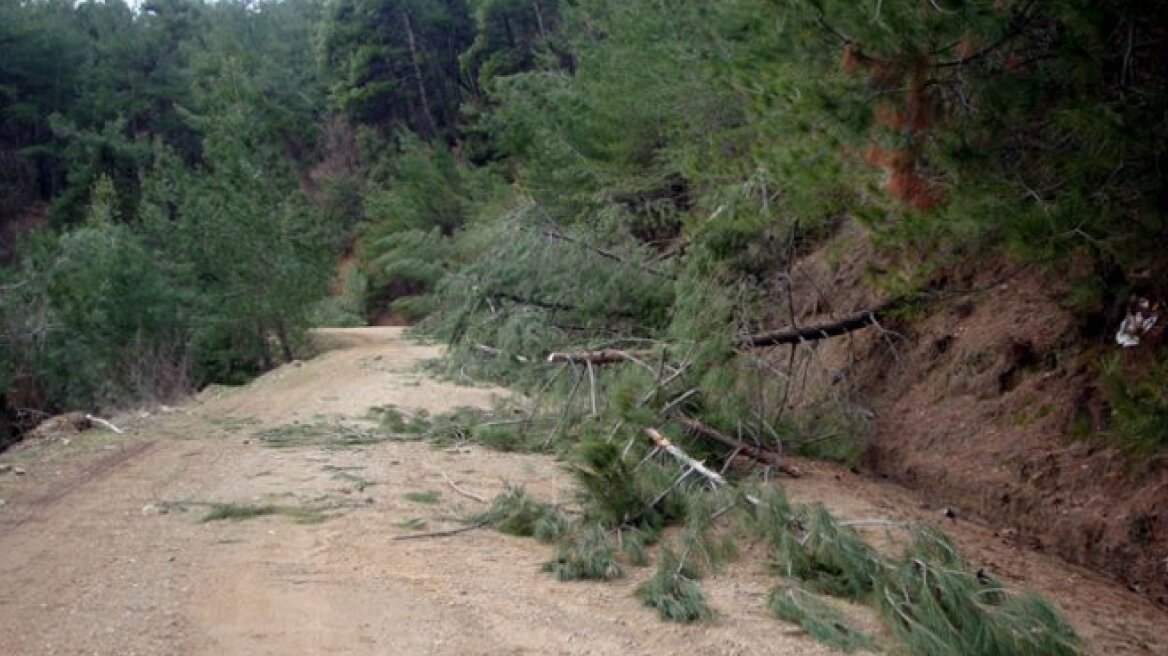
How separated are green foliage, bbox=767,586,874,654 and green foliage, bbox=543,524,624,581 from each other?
98 cm

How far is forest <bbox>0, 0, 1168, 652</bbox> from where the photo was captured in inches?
222

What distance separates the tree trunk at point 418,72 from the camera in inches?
1951

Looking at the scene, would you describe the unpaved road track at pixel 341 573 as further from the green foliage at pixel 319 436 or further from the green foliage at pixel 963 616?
the green foliage at pixel 963 616

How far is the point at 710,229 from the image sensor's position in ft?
29.9

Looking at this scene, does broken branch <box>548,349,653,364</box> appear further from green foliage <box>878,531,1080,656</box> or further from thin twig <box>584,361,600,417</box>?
green foliage <box>878,531,1080,656</box>

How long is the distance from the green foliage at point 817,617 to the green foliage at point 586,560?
38.7 inches

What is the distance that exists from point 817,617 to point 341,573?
100 inches

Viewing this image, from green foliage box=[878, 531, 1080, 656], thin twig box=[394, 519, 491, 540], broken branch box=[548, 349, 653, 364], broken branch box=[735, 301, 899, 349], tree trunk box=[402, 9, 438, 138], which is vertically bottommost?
thin twig box=[394, 519, 491, 540]

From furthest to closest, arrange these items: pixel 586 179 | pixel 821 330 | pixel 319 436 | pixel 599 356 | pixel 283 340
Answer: pixel 283 340
pixel 586 179
pixel 319 436
pixel 599 356
pixel 821 330

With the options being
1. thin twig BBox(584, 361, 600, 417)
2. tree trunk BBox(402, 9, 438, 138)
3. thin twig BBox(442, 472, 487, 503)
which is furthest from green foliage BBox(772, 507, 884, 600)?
tree trunk BBox(402, 9, 438, 138)

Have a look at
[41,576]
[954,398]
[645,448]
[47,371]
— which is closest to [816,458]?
[954,398]

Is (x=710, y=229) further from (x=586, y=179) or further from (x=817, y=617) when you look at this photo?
(x=586, y=179)

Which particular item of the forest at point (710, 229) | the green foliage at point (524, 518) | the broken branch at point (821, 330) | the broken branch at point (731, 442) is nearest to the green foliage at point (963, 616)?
the forest at point (710, 229)

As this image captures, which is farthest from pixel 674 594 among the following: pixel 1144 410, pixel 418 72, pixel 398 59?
pixel 398 59
